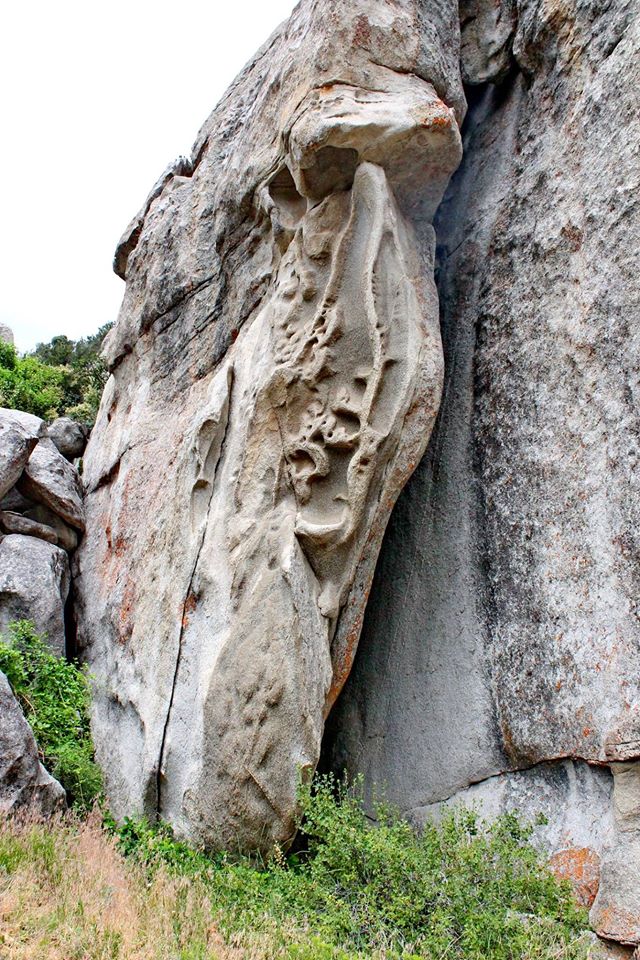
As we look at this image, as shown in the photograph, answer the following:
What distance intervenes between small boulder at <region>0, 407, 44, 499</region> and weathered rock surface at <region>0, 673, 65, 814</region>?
2.89 metres

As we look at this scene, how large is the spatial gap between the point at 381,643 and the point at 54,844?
8.41ft

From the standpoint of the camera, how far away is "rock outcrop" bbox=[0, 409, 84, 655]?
7738mm

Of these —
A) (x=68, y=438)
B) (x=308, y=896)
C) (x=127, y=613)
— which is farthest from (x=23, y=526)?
(x=308, y=896)

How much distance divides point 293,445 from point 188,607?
140cm

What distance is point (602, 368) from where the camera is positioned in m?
5.16

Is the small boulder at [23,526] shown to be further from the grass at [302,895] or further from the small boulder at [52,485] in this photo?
the grass at [302,895]

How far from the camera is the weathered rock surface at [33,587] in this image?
7.65 metres

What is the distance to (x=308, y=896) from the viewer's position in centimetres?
482

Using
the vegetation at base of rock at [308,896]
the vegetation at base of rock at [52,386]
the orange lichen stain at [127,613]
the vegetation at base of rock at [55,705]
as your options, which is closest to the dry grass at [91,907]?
the vegetation at base of rock at [308,896]

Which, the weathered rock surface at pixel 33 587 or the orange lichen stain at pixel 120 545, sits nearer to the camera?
the weathered rock surface at pixel 33 587

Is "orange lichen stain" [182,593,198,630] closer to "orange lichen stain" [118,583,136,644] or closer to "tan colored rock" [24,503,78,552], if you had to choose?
"orange lichen stain" [118,583,136,644]

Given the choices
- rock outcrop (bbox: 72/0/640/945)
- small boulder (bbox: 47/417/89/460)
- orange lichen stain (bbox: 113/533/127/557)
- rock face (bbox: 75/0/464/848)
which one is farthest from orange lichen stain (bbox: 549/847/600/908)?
small boulder (bbox: 47/417/89/460)

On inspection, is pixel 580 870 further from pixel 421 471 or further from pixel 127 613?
pixel 127 613

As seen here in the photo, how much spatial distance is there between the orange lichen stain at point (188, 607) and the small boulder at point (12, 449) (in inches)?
120
